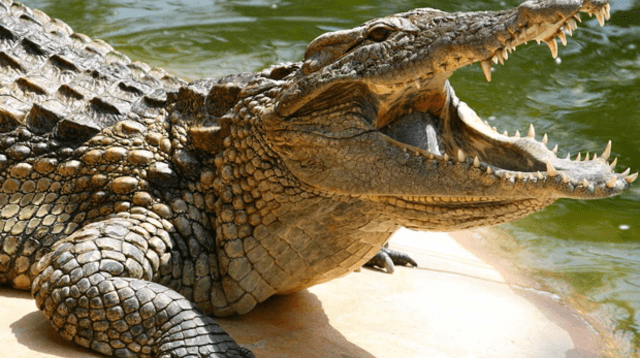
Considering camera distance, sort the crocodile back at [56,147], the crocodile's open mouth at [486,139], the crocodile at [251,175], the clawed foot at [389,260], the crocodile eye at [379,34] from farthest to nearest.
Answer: the clawed foot at [389,260]
the crocodile back at [56,147]
the crocodile eye at [379,34]
the crocodile at [251,175]
the crocodile's open mouth at [486,139]

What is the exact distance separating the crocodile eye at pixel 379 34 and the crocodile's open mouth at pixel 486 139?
0.84 ft

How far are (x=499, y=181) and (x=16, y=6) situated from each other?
141 inches

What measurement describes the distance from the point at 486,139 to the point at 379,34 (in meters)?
0.74

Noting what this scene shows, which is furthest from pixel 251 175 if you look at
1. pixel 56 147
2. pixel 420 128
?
pixel 56 147

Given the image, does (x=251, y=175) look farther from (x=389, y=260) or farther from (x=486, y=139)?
(x=389, y=260)

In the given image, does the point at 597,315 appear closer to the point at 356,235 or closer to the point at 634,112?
the point at 356,235

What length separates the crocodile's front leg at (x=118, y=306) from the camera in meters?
3.30

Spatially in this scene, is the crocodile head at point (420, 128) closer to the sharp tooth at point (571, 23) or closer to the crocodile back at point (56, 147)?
the sharp tooth at point (571, 23)

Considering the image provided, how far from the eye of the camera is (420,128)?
364 centimetres

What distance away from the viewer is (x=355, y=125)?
3518mm

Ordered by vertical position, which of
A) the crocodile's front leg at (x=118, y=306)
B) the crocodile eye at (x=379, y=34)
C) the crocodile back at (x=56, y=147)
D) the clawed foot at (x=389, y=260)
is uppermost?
the crocodile eye at (x=379, y=34)

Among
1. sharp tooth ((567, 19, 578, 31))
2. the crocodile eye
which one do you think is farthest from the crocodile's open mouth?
the crocodile eye

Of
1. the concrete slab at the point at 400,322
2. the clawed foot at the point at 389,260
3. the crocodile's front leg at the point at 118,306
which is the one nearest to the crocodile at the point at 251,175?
the crocodile's front leg at the point at 118,306

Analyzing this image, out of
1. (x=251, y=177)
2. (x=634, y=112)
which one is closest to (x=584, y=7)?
(x=251, y=177)
